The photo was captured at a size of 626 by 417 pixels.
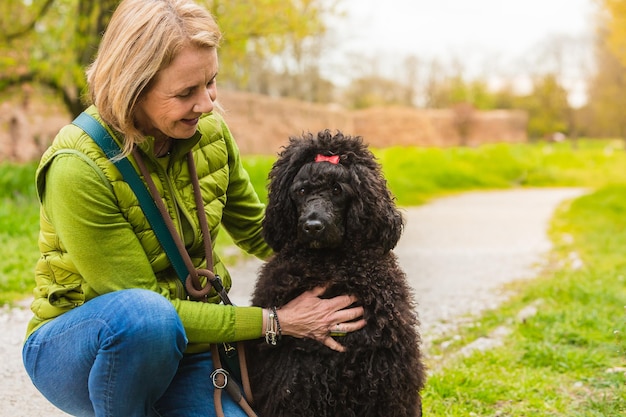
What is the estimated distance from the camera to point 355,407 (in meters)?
2.54

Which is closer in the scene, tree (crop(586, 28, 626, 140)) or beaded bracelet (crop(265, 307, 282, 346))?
beaded bracelet (crop(265, 307, 282, 346))

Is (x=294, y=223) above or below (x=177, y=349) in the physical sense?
above

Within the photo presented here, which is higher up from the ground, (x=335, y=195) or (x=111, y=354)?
Result: (x=335, y=195)

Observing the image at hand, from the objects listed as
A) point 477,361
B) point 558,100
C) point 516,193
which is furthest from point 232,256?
Answer: point 558,100

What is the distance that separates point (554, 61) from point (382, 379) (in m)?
40.0

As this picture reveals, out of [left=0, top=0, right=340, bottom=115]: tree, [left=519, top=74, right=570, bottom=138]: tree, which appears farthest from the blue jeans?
[left=519, top=74, right=570, bottom=138]: tree

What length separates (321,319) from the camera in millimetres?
2492

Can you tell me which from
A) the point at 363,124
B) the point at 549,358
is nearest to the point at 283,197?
the point at 549,358

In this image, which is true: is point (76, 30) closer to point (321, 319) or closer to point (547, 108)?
point (321, 319)

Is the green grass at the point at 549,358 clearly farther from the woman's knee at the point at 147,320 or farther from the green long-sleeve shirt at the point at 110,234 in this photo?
the woman's knee at the point at 147,320

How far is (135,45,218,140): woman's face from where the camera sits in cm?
234

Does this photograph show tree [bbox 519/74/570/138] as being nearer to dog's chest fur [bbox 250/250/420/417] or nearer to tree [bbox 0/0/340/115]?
tree [bbox 0/0/340/115]

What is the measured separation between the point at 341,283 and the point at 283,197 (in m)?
0.40

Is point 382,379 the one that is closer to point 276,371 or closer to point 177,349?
point 276,371
